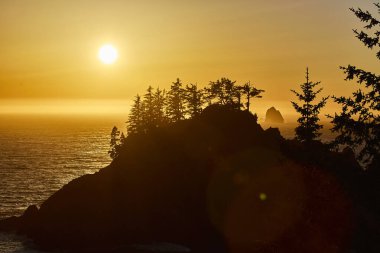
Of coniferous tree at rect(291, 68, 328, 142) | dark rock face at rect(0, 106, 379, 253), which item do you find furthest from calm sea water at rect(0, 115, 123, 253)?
coniferous tree at rect(291, 68, 328, 142)

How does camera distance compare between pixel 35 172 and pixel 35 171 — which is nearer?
pixel 35 172

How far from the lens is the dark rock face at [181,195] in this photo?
48.8 meters

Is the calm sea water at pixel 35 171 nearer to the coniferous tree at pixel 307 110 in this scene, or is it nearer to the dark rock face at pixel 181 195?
the dark rock face at pixel 181 195

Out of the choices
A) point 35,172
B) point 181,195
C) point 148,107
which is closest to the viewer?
point 181,195

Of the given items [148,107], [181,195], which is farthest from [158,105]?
[181,195]

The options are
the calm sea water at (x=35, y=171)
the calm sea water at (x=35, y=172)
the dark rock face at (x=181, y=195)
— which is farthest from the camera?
the calm sea water at (x=35, y=171)

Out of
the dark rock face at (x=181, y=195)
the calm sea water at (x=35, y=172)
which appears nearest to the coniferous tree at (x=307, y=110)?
the dark rock face at (x=181, y=195)

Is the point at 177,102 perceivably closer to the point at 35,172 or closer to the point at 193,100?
the point at 193,100

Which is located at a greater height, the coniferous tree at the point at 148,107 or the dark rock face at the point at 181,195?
the coniferous tree at the point at 148,107

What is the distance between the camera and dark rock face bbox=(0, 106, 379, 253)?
1921 inches

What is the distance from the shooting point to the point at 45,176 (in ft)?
365

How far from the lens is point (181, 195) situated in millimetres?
51750

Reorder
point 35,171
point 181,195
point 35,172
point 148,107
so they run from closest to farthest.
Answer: point 181,195 → point 148,107 → point 35,172 → point 35,171

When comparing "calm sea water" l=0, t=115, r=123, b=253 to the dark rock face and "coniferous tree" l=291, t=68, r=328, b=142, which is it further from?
"coniferous tree" l=291, t=68, r=328, b=142
